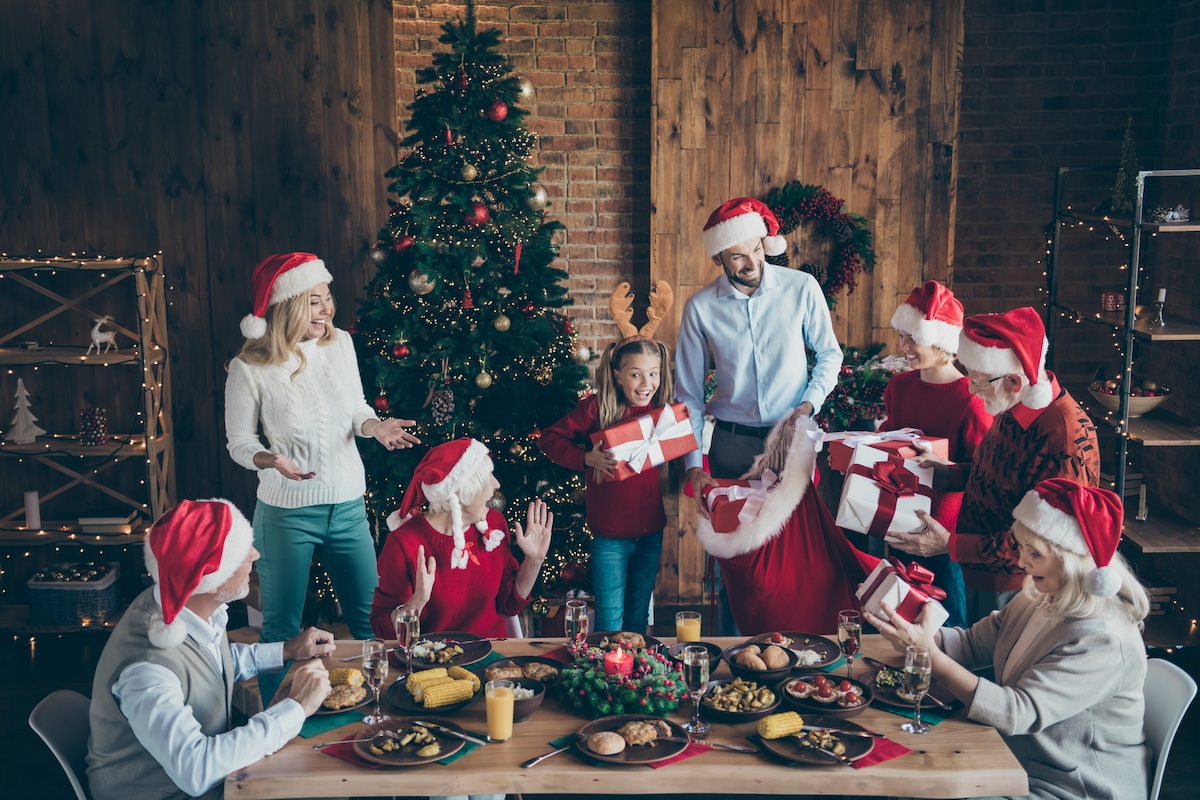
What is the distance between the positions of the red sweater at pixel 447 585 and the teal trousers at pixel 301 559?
1.92 ft

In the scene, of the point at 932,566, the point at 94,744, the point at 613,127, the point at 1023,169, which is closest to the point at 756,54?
the point at 613,127

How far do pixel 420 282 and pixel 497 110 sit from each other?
2.58 ft

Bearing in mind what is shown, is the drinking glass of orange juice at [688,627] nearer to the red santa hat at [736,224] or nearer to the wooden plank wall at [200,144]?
the red santa hat at [736,224]

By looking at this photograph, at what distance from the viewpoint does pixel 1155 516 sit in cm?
507

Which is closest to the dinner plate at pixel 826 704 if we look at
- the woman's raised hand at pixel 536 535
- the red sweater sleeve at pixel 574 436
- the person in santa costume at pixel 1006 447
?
the person in santa costume at pixel 1006 447

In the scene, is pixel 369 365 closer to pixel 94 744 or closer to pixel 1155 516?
pixel 94 744

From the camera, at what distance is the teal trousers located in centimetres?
375

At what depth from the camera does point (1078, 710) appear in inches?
96.3

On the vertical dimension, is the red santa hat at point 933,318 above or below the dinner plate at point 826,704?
above

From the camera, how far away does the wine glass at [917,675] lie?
97.8 inches

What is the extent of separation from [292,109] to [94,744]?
366 cm

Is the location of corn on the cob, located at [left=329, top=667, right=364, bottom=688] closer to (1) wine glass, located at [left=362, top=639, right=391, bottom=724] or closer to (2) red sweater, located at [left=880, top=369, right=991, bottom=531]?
(1) wine glass, located at [left=362, top=639, right=391, bottom=724]

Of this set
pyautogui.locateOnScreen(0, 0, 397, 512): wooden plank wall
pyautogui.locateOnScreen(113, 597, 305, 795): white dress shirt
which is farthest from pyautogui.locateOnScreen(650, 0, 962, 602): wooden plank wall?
pyautogui.locateOnScreen(113, 597, 305, 795): white dress shirt

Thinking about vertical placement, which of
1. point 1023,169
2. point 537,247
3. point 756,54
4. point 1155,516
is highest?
point 756,54
